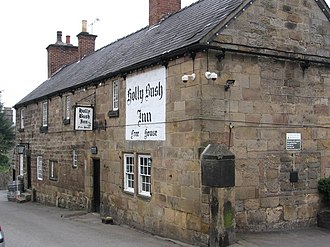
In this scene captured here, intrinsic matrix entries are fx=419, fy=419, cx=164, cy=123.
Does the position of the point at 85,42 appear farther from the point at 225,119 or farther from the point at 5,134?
the point at 5,134

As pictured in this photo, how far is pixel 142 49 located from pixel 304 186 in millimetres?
7194

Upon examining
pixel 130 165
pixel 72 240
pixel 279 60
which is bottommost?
pixel 72 240

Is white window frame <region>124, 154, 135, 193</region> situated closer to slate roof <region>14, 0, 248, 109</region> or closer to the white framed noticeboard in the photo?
slate roof <region>14, 0, 248, 109</region>

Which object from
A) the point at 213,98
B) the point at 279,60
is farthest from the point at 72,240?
the point at 279,60

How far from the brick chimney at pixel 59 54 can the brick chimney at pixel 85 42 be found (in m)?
3.22

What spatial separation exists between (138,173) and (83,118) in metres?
4.18

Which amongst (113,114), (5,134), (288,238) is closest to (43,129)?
(113,114)

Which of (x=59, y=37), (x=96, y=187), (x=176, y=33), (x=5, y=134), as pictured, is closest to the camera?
(x=176, y=33)

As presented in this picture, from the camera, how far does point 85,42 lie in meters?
28.0

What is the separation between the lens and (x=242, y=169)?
36.3 ft

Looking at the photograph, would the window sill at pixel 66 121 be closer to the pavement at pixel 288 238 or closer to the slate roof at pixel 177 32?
the slate roof at pixel 177 32

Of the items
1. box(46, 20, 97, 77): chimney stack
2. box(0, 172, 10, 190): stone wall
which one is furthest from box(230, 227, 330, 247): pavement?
box(0, 172, 10, 190): stone wall

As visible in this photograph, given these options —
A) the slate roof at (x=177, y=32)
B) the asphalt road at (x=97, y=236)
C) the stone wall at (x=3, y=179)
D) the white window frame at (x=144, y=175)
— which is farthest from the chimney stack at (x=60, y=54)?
the white window frame at (x=144, y=175)

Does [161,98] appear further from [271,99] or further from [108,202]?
[108,202]
